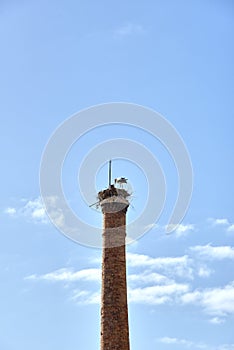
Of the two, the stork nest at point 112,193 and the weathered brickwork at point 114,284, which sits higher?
the stork nest at point 112,193

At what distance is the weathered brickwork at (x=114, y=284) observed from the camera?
27719 millimetres

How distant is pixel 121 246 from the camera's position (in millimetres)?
29484

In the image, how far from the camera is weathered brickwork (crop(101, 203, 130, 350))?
2772 cm

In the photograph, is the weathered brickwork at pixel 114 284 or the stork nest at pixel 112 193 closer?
the weathered brickwork at pixel 114 284

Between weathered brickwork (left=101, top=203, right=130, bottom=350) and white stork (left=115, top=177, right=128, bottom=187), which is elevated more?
white stork (left=115, top=177, right=128, bottom=187)

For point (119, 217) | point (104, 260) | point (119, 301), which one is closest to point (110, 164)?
point (119, 217)

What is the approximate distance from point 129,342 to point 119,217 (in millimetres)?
5903

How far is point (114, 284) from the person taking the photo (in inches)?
1129

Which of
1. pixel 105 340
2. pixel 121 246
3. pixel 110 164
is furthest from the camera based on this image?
pixel 110 164

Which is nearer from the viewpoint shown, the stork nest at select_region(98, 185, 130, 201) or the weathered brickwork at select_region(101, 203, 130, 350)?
the weathered brickwork at select_region(101, 203, 130, 350)

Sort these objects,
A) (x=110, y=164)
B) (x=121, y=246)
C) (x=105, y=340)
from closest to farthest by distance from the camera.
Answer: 1. (x=105, y=340)
2. (x=121, y=246)
3. (x=110, y=164)

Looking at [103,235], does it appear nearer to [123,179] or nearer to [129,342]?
[123,179]

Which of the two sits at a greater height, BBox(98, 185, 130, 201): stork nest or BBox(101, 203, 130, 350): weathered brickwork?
BBox(98, 185, 130, 201): stork nest

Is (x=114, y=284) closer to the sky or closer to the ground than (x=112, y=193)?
closer to the ground
